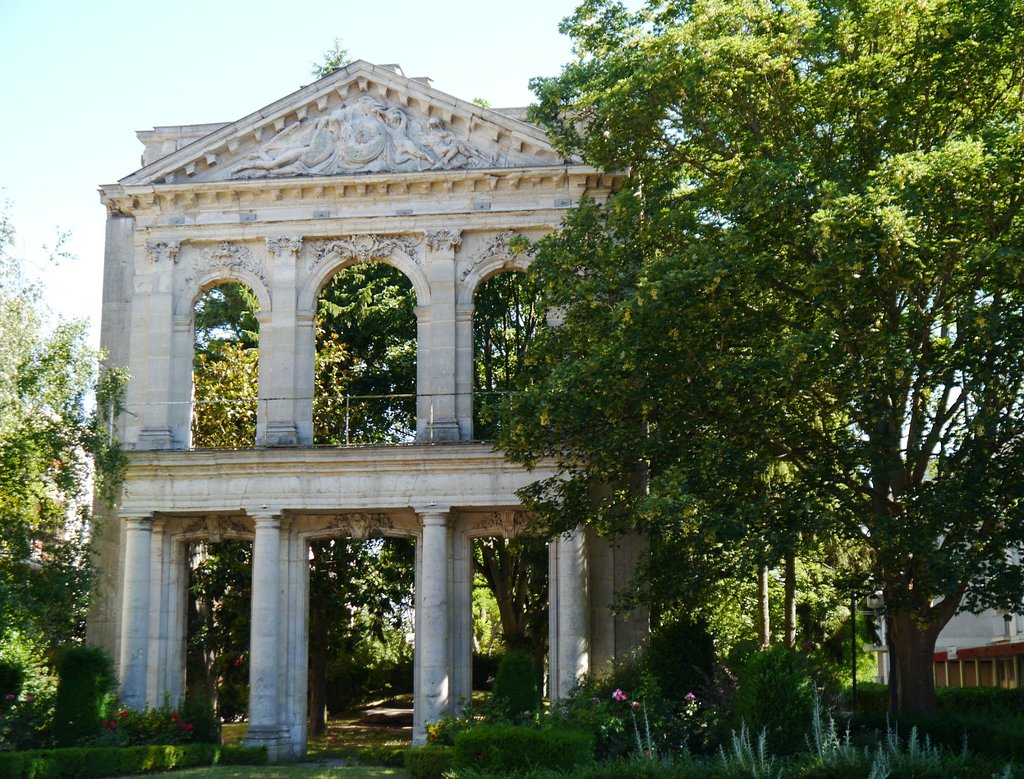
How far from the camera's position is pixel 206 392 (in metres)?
34.3

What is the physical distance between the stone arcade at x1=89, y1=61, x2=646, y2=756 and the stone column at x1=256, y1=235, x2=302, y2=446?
4 centimetres

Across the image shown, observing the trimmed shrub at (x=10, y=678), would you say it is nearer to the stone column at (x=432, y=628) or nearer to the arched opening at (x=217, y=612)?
the arched opening at (x=217, y=612)

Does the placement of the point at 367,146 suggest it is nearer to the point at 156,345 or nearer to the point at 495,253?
the point at 495,253

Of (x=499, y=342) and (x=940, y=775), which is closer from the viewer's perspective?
(x=940, y=775)

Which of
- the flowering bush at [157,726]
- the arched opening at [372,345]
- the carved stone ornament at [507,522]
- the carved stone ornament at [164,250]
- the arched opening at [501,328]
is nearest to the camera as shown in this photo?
the flowering bush at [157,726]

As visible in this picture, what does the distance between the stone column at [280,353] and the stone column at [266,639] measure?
1.92 m

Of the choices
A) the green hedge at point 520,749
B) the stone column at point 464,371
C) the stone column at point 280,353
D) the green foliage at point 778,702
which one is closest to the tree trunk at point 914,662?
the green foliage at point 778,702

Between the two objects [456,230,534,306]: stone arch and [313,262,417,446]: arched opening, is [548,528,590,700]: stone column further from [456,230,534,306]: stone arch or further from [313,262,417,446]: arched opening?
[313,262,417,446]: arched opening

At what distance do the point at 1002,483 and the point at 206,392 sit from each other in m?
20.6

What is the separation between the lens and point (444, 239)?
29031 millimetres

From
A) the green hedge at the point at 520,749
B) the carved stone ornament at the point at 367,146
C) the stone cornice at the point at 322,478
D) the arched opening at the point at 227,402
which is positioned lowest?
the green hedge at the point at 520,749

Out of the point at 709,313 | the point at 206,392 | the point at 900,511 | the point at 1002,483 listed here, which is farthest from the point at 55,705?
the point at 1002,483

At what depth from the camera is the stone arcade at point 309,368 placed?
2767 cm

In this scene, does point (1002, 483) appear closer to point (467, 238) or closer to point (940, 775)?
point (940, 775)
